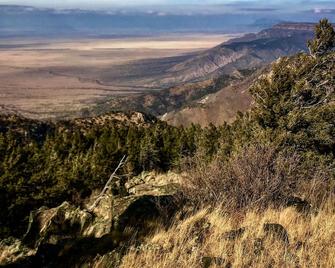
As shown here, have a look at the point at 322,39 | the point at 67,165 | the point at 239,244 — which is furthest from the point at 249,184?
the point at 322,39

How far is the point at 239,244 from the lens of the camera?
641 cm

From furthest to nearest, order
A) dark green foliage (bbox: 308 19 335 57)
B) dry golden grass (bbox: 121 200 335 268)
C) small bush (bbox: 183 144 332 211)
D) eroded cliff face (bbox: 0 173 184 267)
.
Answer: dark green foliage (bbox: 308 19 335 57) < small bush (bbox: 183 144 332 211) < eroded cliff face (bbox: 0 173 184 267) < dry golden grass (bbox: 121 200 335 268)

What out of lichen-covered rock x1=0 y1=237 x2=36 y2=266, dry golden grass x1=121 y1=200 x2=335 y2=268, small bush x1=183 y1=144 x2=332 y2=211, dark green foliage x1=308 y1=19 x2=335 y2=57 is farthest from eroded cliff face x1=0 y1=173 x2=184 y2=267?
dark green foliage x1=308 y1=19 x2=335 y2=57

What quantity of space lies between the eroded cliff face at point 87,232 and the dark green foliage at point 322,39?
21.1 meters

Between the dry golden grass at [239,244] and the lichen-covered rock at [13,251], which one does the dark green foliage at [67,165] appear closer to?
the lichen-covered rock at [13,251]

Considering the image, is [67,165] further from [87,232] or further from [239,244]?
[239,244]

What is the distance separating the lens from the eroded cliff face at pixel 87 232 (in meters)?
6.23

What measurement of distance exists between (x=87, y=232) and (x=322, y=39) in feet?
77.5

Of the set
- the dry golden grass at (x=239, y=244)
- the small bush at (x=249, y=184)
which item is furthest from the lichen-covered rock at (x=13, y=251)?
the small bush at (x=249, y=184)

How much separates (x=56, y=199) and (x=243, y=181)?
45.7 feet

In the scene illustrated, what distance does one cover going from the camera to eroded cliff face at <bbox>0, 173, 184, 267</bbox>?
6.23 meters

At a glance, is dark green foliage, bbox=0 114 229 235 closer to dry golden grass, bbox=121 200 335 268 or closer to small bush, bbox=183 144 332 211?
small bush, bbox=183 144 332 211

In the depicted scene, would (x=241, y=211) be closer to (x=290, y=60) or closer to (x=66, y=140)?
(x=290, y=60)

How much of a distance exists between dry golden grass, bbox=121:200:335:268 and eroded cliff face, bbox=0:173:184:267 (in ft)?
1.45
